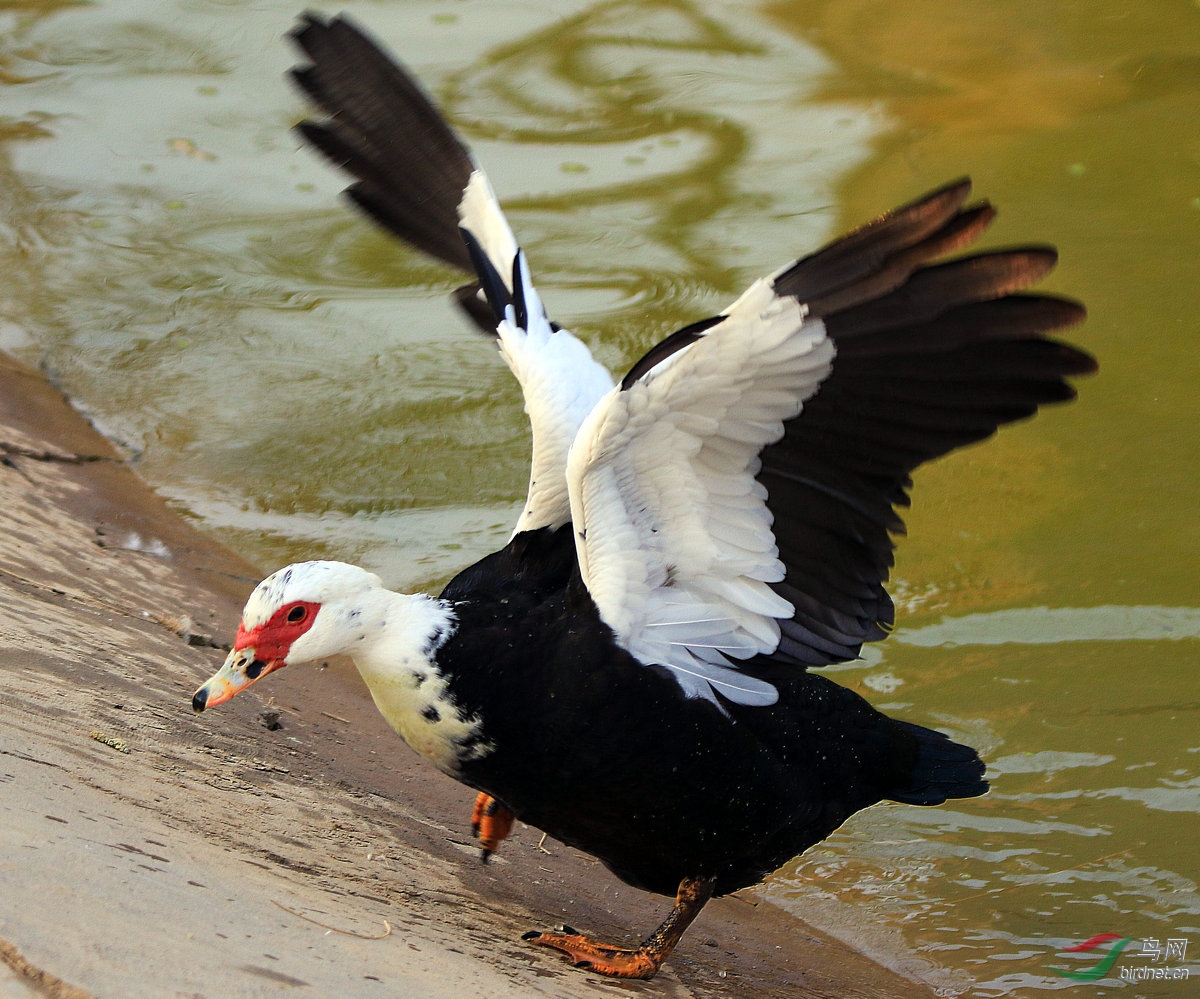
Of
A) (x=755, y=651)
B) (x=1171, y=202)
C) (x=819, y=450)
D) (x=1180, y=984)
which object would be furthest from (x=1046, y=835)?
(x=1171, y=202)

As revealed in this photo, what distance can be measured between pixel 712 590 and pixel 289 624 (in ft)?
2.86

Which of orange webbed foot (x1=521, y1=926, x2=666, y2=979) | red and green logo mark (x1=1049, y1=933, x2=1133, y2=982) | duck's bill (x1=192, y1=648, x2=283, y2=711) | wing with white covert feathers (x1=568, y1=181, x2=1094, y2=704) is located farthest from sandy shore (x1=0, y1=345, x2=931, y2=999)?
wing with white covert feathers (x1=568, y1=181, x2=1094, y2=704)

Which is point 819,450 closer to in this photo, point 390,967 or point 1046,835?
point 390,967

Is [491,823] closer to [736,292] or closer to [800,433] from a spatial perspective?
[800,433]

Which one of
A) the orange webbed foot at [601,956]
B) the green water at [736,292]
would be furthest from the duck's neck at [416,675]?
the green water at [736,292]

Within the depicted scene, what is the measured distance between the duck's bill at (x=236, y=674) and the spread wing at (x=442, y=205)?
0.71 metres

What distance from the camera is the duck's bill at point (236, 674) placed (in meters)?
2.84

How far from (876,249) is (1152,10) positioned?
6.04m

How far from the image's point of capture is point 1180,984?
10.4 feet

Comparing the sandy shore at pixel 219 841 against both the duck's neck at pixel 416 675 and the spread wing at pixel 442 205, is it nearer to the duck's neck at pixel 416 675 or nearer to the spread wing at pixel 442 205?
the duck's neck at pixel 416 675

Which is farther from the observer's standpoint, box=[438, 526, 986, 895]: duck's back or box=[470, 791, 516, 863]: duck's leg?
box=[470, 791, 516, 863]: duck's leg

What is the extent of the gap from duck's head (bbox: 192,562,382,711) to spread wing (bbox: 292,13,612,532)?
556 mm

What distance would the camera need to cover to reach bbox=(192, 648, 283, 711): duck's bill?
9.33ft

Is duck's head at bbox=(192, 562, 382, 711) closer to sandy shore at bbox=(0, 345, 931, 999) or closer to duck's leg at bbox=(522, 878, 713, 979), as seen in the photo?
sandy shore at bbox=(0, 345, 931, 999)
